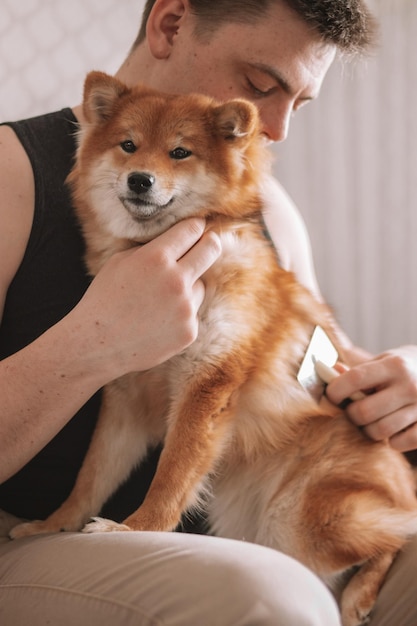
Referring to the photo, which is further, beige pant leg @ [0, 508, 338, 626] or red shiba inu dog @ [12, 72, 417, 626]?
red shiba inu dog @ [12, 72, 417, 626]

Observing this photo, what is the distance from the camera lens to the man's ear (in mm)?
1255

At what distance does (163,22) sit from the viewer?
1264 mm

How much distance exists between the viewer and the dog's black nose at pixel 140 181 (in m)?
1.00

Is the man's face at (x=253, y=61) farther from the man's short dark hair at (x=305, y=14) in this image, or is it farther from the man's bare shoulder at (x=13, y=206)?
the man's bare shoulder at (x=13, y=206)

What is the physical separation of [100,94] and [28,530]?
685 millimetres

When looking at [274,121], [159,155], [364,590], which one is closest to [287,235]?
[274,121]

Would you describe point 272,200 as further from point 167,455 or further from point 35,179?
point 167,455

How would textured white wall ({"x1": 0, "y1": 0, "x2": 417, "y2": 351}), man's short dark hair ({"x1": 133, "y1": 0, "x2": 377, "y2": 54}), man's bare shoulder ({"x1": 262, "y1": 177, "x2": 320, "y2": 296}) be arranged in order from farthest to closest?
textured white wall ({"x1": 0, "y1": 0, "x2": 417, "y2": 351}), man's bare shoulder ({"x1": 262, "y1": 177, "x2": 320, "y2": 296}), man's short dark hair ({"x1": 133, "y1": 0, "x2": 377, "y2": 54})

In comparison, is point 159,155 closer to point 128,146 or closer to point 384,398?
point 128,146

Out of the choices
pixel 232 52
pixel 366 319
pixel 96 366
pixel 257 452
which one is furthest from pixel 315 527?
pixel 366 319

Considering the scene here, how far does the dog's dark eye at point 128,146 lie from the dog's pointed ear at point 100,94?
0.25 ft

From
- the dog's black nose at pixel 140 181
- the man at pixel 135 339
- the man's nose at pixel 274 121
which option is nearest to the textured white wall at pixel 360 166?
the man at pixel 135 339

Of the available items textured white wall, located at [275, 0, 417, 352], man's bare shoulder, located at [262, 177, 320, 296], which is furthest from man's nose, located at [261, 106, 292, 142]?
textured white wall, located at [275, 0, 417, 352]

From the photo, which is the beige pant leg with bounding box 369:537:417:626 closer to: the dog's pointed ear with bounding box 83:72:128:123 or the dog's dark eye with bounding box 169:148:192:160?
the dog's dark eye with bounding box 169:148:192:160
